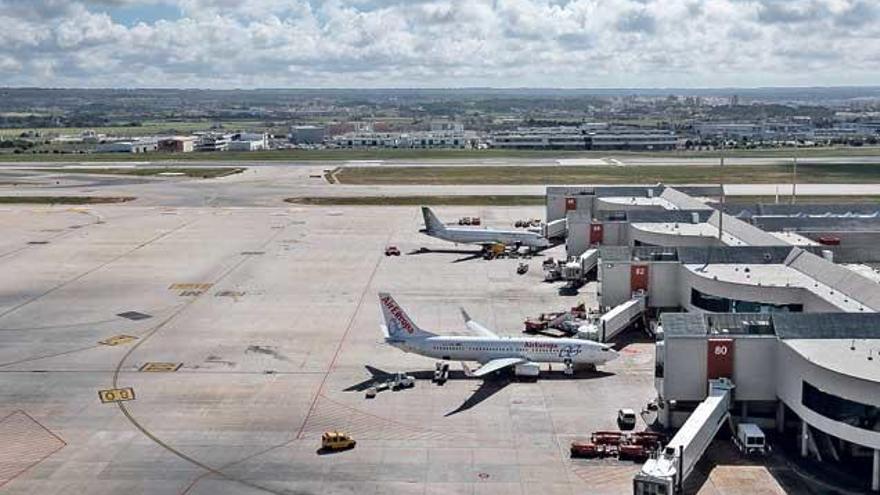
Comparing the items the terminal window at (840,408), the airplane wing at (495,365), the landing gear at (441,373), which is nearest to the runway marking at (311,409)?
the landing gear at (441,373)

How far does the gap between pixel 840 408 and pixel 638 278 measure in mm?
30738

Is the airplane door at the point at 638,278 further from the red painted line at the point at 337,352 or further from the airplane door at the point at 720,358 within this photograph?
the red painted line at the point at 337,352

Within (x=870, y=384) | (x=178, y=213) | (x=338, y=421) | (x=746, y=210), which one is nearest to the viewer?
(x=870, y=384)

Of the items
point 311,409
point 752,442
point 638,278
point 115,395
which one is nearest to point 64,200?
point 115,395

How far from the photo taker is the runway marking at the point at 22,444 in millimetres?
50875

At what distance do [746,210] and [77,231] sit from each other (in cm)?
9651

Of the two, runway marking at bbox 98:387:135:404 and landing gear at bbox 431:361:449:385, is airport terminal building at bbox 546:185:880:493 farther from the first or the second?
runway marking at bbox 98:387:135:404

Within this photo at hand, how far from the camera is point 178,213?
524ft

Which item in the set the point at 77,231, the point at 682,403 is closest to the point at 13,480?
the point at 682,403

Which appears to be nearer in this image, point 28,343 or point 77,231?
point 28,343

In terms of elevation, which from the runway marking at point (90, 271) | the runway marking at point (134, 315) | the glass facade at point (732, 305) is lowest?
the runway marking at point (134, 315)

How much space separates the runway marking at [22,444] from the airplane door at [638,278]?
4659 centimetres

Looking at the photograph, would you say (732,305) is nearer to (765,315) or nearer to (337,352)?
(765,315)

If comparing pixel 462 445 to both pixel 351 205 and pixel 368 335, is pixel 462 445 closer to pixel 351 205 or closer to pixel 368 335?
pixel 368 335
